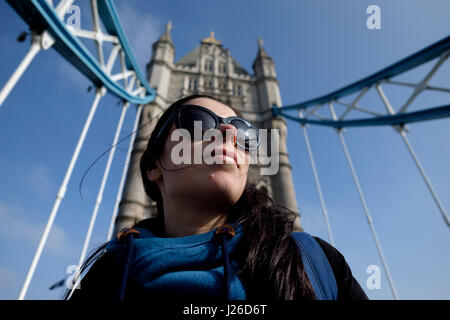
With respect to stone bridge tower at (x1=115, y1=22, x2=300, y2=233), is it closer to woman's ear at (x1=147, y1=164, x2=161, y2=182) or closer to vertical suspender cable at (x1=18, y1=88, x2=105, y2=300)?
vertical suspender cable at (x1=18, y1=88, x2=105, y2=300)

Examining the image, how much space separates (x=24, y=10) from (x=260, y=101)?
12827mm

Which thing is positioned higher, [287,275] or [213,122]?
[213,122]

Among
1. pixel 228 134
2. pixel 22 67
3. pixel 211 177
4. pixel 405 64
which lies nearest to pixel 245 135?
pixel 228 134

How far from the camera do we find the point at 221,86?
15.3m

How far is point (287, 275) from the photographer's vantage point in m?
0.78

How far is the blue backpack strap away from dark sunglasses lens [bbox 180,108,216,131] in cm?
70

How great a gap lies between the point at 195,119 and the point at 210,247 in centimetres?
65

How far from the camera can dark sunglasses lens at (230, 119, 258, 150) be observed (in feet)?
3.93

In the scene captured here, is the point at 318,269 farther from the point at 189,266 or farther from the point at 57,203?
the point at 57,203

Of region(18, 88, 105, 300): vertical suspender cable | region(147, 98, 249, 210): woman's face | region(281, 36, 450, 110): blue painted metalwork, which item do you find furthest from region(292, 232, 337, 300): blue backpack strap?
region(281, 36, 450, 110): blue painted metalwork
